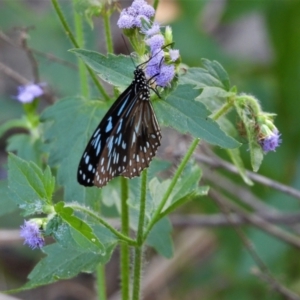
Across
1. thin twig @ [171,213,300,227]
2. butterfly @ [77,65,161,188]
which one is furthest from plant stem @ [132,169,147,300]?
thin twig @ [171,213,300,227]

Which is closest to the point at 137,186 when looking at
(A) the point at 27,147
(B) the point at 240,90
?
(A) the point at 27,147

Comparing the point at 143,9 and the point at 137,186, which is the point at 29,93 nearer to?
the point at 137,186

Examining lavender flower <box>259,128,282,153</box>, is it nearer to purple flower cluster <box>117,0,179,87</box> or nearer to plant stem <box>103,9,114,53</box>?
purple flower cluster <box>117,0,179,87</box>

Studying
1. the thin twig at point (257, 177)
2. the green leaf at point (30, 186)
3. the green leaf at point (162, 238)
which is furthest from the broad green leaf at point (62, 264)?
the thin twig at point (257, 177)

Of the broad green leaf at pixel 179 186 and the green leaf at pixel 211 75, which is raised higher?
the green leaf at pixel 211 75

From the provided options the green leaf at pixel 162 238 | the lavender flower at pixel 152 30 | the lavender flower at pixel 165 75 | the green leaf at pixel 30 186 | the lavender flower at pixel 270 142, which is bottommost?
the green leaf at pixel 30 186

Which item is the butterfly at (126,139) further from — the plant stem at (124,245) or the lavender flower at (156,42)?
the plant stem at (124,245)

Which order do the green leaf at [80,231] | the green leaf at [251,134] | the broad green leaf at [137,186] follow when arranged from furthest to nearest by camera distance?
the broad green leaf at [137,186] → the green leaf at [251,134] → the green leaf at [80,231]
